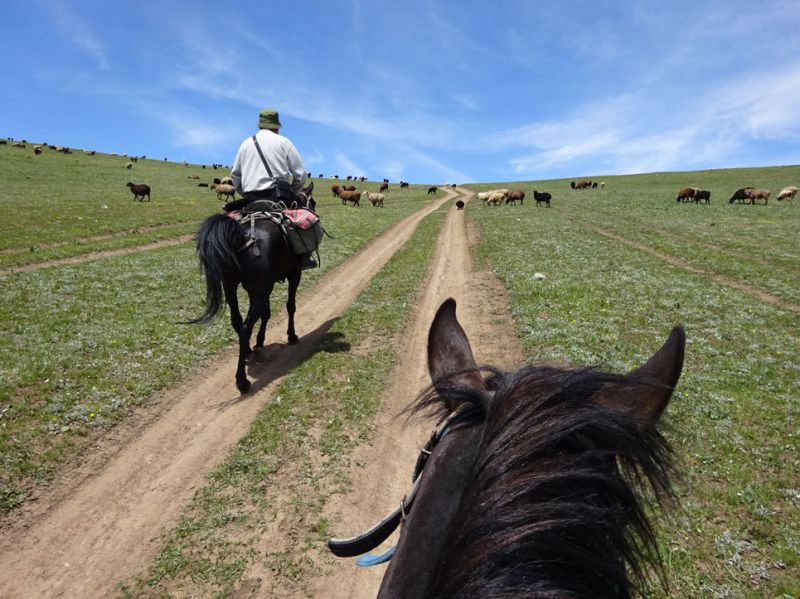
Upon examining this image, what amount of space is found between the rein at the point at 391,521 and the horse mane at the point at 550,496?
4.3 inches

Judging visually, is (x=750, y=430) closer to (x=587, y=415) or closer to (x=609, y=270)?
(x=587, y=415)

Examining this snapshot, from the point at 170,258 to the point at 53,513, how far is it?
1455 cm

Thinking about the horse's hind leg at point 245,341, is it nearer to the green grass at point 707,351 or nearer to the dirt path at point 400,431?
the dirt path at point 400,431

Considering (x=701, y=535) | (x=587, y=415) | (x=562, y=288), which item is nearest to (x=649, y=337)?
(x=562, y=288)

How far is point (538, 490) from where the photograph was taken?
1401 millimetres

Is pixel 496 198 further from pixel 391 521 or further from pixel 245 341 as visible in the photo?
pixel 391 521

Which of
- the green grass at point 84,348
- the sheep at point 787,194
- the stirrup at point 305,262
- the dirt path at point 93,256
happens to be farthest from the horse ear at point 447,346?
the sheep at point 787,194

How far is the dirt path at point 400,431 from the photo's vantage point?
A: 153 inches

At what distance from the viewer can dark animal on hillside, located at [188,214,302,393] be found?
661cm

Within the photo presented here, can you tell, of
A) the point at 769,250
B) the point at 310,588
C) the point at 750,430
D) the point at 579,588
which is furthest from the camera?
the point at 769,250

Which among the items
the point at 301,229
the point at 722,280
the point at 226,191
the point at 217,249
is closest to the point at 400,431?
the point at 217,249

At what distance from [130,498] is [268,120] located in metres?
6.45

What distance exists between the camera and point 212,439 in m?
5.81

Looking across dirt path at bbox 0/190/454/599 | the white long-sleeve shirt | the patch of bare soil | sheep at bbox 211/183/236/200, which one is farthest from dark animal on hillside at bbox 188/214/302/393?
sheep at bbox 211/183/236/200
